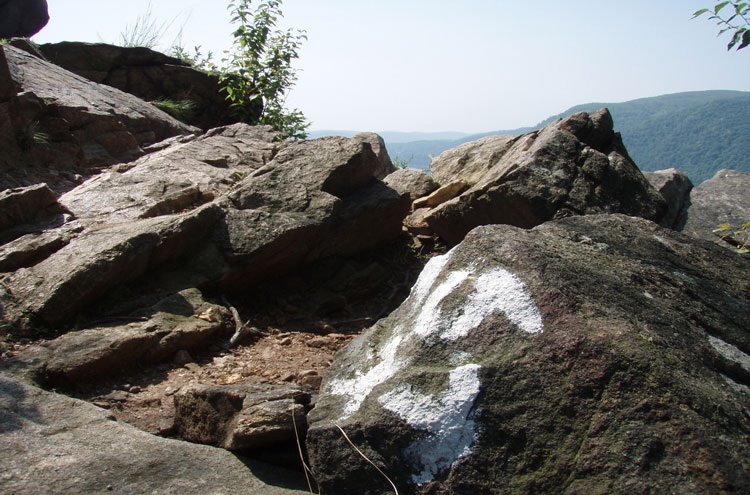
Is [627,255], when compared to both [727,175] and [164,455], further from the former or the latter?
[727,175]

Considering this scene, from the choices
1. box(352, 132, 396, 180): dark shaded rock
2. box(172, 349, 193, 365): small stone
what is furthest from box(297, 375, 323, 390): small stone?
box(352, 132, 396, 180): dark shaded rock

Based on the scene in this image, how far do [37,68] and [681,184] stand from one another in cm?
770

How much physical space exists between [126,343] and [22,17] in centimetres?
1365

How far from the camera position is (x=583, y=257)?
104 inches

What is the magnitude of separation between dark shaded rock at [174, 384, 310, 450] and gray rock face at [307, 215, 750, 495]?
0.68 feet

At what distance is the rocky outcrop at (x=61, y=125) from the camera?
554cm

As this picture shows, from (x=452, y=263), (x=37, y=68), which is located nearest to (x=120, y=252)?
(x=452, y=263)

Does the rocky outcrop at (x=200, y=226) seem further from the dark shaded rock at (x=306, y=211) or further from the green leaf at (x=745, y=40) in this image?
the green leaf at (x=745, y=40)

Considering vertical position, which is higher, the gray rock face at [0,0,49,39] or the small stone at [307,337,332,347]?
the gray rock face at [0,0,49,39]

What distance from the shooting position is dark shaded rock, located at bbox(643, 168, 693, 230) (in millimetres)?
4945

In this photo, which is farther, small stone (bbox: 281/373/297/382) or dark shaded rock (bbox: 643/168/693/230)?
dark shaded rock (bbox: 643/168/693/230)

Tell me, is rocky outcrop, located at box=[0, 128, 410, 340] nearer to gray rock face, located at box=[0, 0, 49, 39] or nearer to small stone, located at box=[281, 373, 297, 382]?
small stone, located at box=[281, 373, 297, 382]

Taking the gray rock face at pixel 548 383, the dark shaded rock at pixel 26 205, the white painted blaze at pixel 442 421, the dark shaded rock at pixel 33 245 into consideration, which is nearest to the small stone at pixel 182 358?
the gray rock face at pixel 548 383

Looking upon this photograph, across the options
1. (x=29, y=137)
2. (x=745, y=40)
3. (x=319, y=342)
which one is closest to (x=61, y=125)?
(x=29, y=137)
